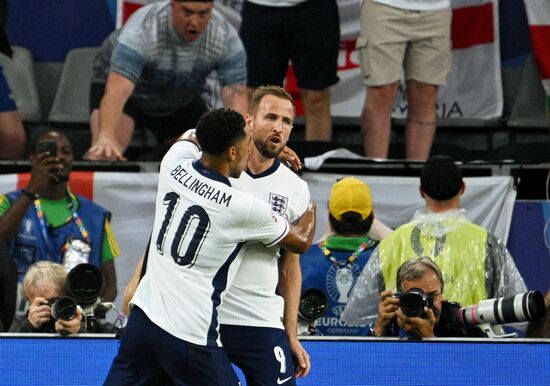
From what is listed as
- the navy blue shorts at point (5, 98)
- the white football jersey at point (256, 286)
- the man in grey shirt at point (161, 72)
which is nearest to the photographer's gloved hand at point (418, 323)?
the white football jersey at point (256, 286)

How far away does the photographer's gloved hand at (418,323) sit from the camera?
674cm

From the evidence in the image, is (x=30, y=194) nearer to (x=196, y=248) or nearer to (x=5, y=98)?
(x=5, y=98)

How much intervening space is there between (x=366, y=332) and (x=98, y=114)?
2632 mm

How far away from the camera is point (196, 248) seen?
19.1 ft

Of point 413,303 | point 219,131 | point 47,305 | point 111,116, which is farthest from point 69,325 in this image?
point 111,116

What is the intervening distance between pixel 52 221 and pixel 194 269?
2.59 meters

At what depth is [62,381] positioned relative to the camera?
6742mm

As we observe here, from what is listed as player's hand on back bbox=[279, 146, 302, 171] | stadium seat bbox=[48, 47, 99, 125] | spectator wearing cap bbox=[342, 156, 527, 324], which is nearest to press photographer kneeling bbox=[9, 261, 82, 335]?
player's hand on back bbox=[279, 146, 302, 171]

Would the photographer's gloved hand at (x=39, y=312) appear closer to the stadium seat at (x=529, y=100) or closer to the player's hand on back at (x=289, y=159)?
the player's hand on back at (x=289, y=159)

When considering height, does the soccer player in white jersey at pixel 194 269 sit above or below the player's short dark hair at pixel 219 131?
below

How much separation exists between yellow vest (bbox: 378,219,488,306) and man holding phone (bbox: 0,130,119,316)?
1625 mm

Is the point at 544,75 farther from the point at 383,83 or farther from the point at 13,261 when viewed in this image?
the point at 13,261

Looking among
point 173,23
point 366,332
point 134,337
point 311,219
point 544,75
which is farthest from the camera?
point 544,75

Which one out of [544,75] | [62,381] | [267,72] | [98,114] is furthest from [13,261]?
[544,75]
